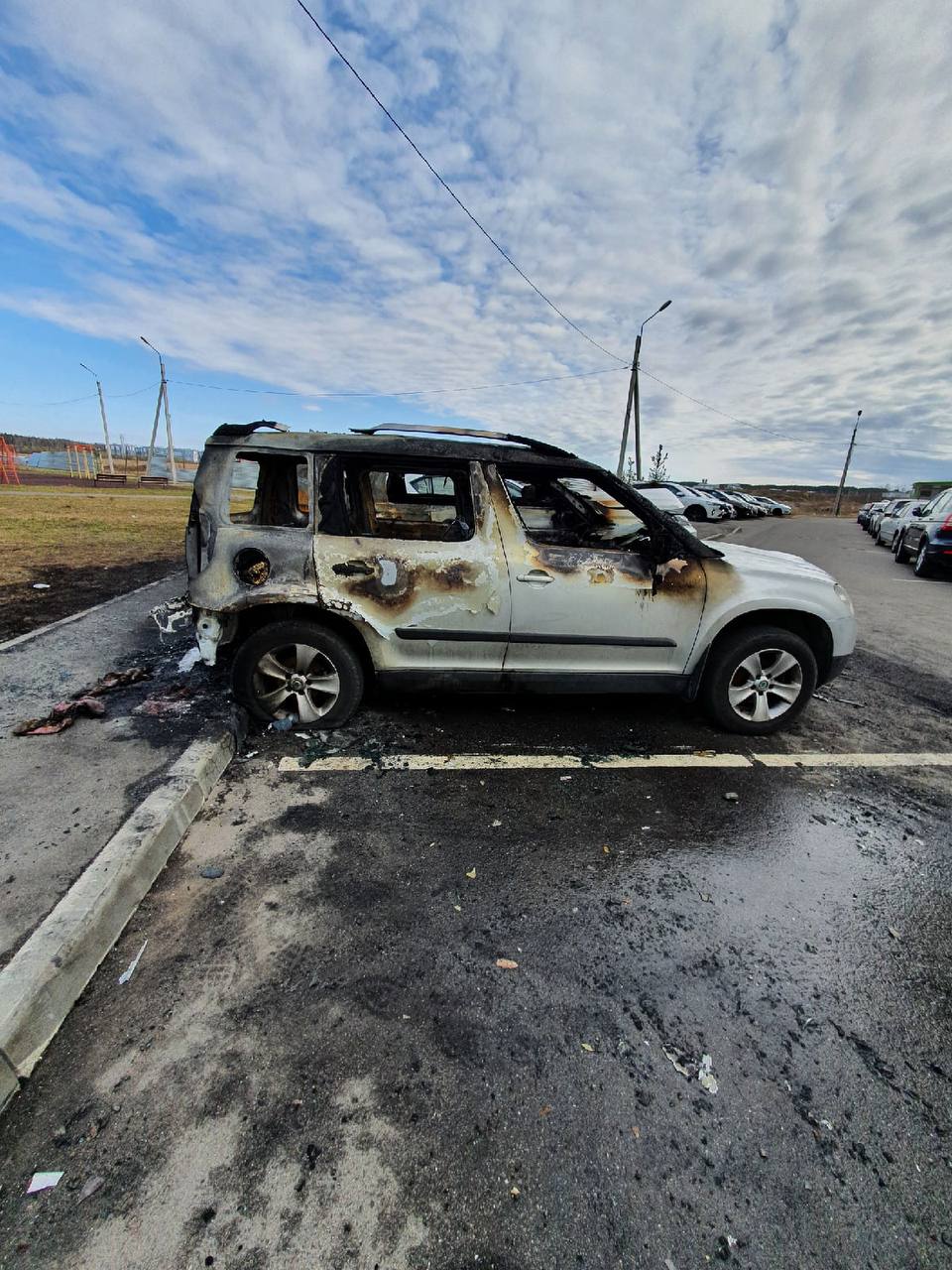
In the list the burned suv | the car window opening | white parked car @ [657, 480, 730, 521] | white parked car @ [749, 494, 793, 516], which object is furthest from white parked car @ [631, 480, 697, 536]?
white parked car @ [749, 494, 793, 516]

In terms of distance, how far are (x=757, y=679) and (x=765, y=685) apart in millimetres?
71

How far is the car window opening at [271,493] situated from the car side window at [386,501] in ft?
0.58

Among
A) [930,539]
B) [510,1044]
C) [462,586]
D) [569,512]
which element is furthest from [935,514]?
[510,1044]

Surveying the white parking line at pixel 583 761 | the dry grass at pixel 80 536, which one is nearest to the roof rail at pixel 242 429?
the white parking line at pixel 583 761

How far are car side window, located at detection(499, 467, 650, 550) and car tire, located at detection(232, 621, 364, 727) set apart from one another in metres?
1.47

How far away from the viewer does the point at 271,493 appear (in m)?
3.74

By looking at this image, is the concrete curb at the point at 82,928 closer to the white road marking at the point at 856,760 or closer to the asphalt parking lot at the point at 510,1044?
the asphalt parking lot at the point at 510,1044

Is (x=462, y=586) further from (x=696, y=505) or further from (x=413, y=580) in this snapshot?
(x=696, y=505)

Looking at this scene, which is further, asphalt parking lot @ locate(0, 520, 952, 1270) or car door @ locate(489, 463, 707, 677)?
car door @ locate(489, 463, 707, 677)

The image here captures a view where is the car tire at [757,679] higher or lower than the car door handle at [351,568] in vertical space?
lower

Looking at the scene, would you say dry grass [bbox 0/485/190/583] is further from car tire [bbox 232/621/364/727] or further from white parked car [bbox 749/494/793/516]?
white parked car [bbox 749/494/793/516]

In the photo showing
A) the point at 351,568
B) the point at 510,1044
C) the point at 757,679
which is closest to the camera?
the point at 510,1044

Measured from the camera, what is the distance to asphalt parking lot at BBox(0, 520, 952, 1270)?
1.39 m

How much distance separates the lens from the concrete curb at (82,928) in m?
1.70
